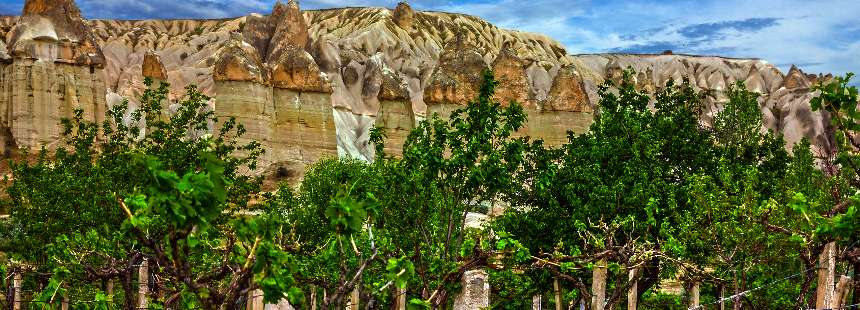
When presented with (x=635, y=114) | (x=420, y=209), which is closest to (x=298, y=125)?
(x=635, y=114)

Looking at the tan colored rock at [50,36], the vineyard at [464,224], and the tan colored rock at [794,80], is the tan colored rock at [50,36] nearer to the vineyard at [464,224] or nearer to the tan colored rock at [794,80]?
the vineyard at [464,224]

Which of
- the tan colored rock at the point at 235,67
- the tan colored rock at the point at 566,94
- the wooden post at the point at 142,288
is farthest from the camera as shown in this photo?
the tan colored rock at the point at 566,94

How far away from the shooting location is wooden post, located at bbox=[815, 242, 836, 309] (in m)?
14.5

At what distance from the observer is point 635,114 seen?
24125mm

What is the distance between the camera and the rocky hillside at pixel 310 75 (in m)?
65.8

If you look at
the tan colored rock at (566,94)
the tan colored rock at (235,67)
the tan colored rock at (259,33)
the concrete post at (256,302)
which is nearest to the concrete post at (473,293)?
the concrete post at (256,302)

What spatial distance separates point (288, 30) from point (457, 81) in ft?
178

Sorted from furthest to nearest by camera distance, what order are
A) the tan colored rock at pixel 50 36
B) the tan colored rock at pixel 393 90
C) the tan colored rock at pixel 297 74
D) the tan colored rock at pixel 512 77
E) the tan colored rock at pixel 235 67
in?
the tan colored rock at pixel 393 90, the tan colored rock at pixel 512 77, the tan colored rock at pixel 297 74, the tan colored rock at pixel 50 36, the tan colored rock at pixel 235 67

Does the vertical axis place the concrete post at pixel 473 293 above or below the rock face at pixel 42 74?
below

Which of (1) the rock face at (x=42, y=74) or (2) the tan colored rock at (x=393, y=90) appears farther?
(2) the tan colored rock at (x=393, y=90)

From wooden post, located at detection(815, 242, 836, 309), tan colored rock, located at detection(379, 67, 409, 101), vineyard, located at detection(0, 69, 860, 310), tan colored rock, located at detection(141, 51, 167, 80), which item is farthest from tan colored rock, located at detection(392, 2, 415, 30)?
wooden post, located at detection(815, 242, 836, 309)

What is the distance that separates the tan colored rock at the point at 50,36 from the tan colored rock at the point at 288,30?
4354 cm

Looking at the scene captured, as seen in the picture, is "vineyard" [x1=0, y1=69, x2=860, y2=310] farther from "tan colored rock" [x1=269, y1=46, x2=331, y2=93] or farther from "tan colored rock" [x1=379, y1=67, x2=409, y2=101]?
"tan colored rock" [x1=379, y1=67, x2=409, y2=101]

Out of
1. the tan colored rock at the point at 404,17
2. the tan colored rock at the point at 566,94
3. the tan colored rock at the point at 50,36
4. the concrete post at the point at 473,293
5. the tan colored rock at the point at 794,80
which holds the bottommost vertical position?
the concrete post at the point at 473,293
